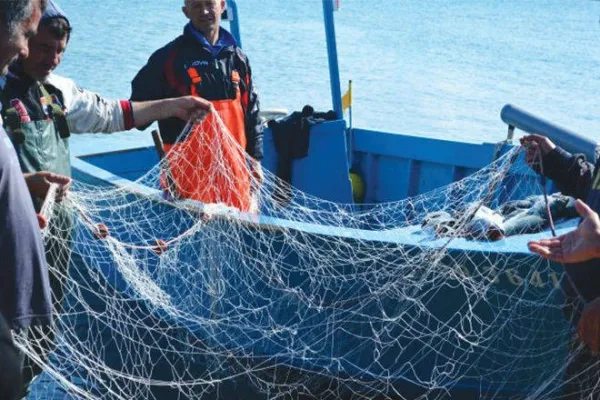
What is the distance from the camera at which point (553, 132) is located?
5234mm

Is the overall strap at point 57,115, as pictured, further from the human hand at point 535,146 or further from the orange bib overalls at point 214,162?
the human hand at point 535,146

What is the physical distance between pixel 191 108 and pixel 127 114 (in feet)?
1.25

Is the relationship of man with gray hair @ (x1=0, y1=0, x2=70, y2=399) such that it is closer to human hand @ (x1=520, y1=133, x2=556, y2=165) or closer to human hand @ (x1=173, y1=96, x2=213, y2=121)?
human hand @ (x1=173, y1=96, x2=213, y2=121)

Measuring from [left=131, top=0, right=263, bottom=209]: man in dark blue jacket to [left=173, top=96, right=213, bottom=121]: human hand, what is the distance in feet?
1.72

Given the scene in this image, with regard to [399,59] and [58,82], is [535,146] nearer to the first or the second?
[58,82]

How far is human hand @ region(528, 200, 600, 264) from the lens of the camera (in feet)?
9.62

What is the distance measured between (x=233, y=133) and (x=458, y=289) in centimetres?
164

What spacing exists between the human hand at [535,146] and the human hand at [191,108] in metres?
1.53

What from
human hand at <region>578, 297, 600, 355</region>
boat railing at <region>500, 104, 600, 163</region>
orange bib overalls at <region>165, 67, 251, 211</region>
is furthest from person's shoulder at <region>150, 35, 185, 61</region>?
human hand at <region>578, 297, 600, 355</region>

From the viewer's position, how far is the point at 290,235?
4.61 m

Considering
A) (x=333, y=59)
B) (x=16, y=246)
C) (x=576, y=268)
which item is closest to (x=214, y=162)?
(x=576, y=268)

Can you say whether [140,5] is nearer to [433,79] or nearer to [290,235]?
[433,79]

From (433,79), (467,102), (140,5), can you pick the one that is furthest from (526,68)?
(140,5)

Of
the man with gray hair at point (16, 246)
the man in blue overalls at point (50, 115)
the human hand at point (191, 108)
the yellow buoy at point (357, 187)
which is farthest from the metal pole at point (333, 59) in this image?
the man with gray hair at point (16, 246)
